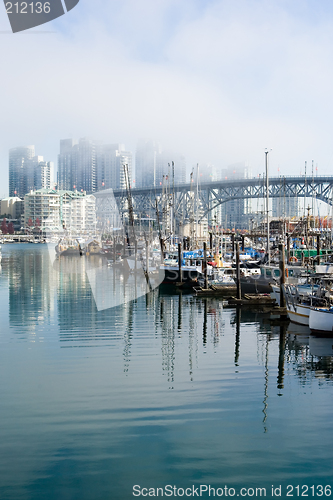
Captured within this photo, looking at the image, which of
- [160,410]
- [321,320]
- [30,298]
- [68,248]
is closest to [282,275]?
[321,320]

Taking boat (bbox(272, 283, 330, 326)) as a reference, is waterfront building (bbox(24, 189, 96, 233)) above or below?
above

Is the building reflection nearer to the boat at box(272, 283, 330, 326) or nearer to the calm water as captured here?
the calm water

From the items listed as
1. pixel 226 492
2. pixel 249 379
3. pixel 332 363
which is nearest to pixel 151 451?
pixel 226 492

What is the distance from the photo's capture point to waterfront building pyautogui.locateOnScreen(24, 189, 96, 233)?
129 m

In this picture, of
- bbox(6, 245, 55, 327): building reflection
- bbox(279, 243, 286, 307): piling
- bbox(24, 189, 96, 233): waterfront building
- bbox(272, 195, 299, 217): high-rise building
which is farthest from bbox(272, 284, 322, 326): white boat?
bbox(24, 189, 96, 233): waterfront building

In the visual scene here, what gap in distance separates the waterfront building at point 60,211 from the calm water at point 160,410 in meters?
97.1

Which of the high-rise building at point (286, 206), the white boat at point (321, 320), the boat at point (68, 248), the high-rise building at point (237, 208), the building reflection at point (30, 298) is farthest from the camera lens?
the high-rise building at point (237, 208)

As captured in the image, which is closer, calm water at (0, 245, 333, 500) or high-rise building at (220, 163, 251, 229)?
calm water at (0, 245, 333, 500)

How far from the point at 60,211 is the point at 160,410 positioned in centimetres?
15486

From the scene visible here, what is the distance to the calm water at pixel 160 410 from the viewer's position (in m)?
8.73

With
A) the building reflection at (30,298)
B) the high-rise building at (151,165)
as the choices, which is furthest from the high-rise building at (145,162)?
the building reflection at (30,298)

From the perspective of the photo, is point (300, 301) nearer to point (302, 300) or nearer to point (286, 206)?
point (302, 300)

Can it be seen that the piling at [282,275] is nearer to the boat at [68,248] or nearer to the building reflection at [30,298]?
the building reflection at [30,298]

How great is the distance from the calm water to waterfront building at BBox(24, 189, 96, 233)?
97.1 metres
